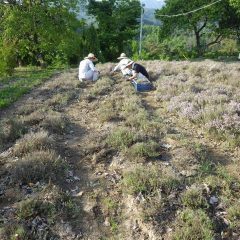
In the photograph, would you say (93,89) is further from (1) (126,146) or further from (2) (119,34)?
(2) (119,34)

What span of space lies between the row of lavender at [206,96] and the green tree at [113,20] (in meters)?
25.8

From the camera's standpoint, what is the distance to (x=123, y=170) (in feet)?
24.8

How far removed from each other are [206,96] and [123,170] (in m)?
5.24

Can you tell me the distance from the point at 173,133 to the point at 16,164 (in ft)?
12.6

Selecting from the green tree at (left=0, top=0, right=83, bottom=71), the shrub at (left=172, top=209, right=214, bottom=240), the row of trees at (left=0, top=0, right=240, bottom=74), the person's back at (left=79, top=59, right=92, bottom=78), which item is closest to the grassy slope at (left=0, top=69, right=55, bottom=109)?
the person's back at (left=79, top=59, right=92, bottom=78)

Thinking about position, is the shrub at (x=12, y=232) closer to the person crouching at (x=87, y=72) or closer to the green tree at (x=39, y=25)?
the person crouching at (x=87, y=72)

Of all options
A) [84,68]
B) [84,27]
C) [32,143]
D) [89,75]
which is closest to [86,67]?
[84,68]

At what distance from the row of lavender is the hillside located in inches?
1.7

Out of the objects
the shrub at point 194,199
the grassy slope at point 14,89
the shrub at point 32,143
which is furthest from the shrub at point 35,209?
the grassy slope at point 14,89

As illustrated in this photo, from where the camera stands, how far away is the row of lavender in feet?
30.7

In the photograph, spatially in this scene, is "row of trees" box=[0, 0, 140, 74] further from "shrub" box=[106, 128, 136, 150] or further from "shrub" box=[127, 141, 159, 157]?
"shrub" box=[127, 141, 159, 157]

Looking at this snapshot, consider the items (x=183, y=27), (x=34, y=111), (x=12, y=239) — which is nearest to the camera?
(x=12, y=239)

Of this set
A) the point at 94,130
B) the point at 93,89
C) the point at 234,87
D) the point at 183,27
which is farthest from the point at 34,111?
the point at 183,27

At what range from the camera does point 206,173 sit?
288 inches
